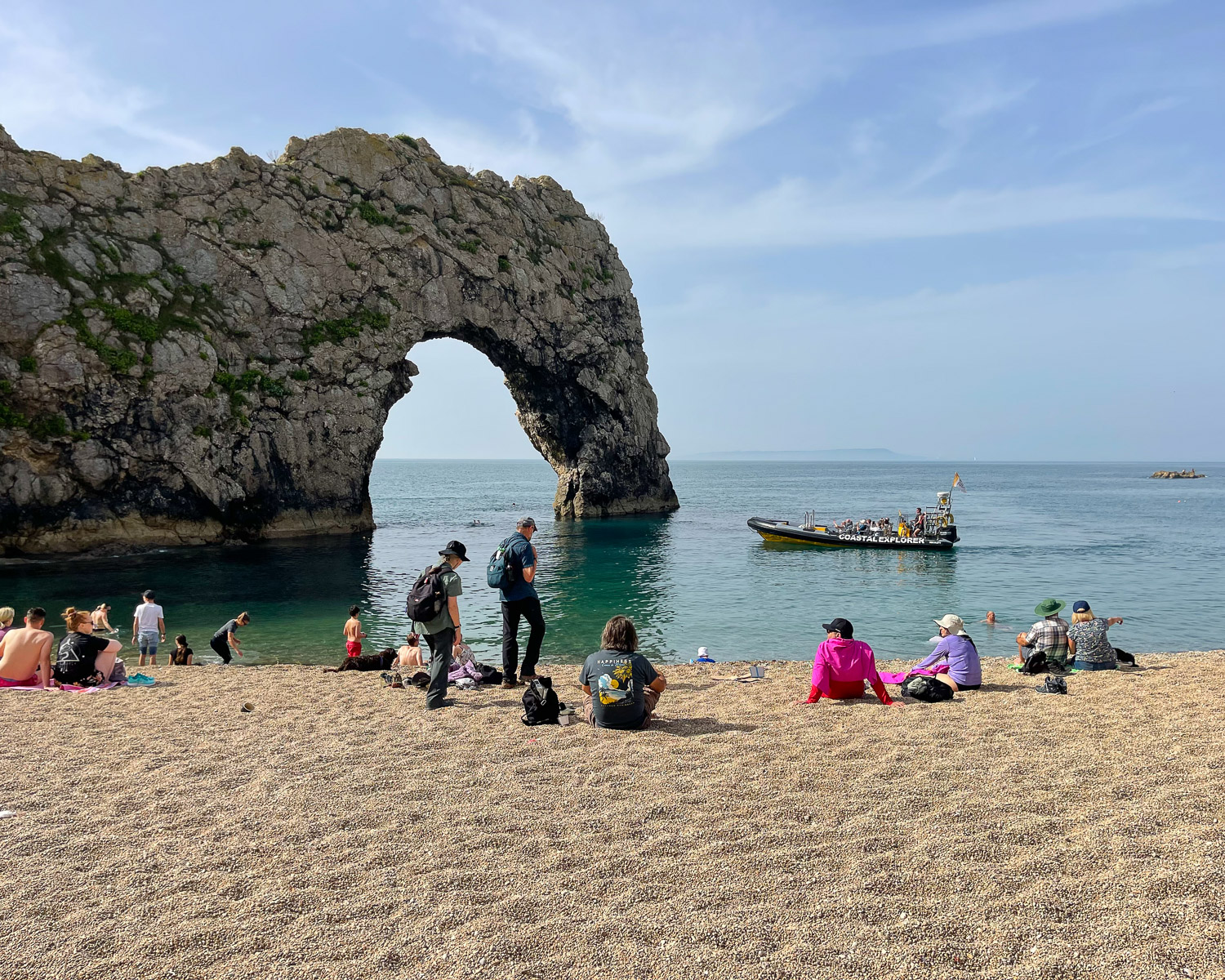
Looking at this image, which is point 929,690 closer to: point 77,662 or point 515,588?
point 515,588

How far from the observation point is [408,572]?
34375 millimetres

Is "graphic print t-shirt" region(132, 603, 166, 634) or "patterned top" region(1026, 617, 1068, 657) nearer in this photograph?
"patterned top" region(1026, 617, 1068, 657)

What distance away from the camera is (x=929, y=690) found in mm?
10398

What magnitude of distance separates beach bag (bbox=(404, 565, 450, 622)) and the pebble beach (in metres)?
1.36

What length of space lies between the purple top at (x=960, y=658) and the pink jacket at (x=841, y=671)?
5.06 feet

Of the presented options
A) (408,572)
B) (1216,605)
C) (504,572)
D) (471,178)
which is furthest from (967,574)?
(471,178)

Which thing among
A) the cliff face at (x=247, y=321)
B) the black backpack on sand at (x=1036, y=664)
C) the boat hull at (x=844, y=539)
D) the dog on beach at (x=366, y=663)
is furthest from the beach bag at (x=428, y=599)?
the boat hull at (x=844, y=539)

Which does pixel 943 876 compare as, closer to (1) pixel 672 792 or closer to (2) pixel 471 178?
(1) pixel 672 792

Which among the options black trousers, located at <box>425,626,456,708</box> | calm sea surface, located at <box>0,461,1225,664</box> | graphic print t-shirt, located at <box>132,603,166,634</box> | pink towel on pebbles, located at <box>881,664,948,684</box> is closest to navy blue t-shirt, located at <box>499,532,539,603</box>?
black trousers, located at <box>425,626,456,708</box>

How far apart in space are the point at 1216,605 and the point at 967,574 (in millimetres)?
9872

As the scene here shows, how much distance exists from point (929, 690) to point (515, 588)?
19.8ft

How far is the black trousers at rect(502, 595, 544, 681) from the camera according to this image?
11.1 metres

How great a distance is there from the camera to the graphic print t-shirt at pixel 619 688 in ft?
28.8

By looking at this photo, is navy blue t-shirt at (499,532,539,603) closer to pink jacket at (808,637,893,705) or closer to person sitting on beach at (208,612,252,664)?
pink jacket at (808,637,893,705)
